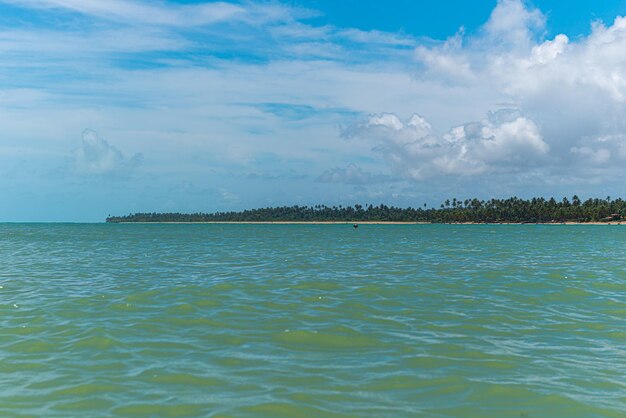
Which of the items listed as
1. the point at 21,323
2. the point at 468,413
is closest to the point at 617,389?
the point at 468,413

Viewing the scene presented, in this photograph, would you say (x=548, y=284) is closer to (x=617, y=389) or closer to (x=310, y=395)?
(x=617, y=389)

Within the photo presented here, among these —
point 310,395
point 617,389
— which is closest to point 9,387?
point 310,395

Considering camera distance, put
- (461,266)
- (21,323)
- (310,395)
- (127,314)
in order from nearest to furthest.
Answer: (310,395) < (21,323) < (127,314) < (461,266)

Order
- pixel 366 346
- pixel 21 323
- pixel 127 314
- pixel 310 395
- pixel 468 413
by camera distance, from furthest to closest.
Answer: pixel 127 314 → pixel 21 323 → pixel 366 346 → pixel 310 395 → pixel 468 413

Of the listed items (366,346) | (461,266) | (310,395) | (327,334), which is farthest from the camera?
(461,266)

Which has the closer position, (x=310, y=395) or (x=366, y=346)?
(x=310, y=395)

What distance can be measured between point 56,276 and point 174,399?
88.5 ft

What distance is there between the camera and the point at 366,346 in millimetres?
15164

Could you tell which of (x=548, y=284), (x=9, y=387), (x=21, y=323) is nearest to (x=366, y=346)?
(x=9, y=387)

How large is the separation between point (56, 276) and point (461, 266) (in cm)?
2909

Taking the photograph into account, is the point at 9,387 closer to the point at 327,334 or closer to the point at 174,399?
the point at 174,399

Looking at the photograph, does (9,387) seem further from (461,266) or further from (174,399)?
(461,266)

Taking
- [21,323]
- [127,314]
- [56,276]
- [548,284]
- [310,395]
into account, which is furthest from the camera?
[56,276]

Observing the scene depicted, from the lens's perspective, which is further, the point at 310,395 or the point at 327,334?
the point at 327,334
